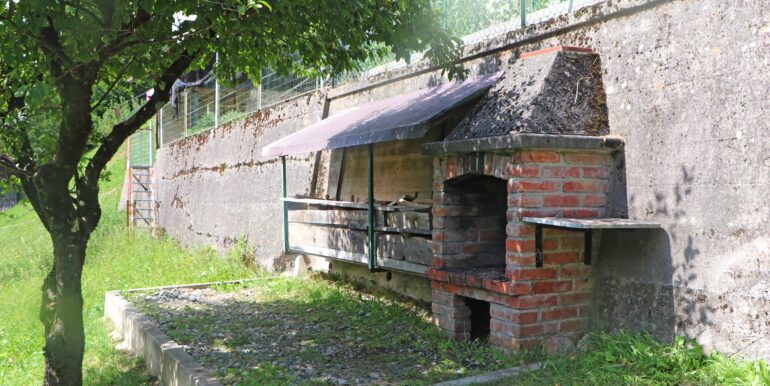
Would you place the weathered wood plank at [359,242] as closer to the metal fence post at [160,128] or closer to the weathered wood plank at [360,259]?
the weathered wood plank at [360,259]

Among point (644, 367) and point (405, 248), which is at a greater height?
point (405, 248)

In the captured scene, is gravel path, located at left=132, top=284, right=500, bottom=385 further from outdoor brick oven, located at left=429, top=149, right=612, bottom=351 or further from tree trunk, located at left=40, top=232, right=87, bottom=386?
tree trunk, located at left=40, top=232, right=87, bottom=386

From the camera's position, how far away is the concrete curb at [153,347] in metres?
5.27

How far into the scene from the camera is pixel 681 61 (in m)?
4.59

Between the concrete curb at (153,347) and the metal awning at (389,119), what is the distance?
8.27 feet

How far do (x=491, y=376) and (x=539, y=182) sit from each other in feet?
4.78

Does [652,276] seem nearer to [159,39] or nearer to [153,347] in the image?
[159,39]

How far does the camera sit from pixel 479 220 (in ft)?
19.6

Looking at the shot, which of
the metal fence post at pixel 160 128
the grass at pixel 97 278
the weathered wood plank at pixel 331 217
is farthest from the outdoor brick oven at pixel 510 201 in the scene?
the metal fence post at pixel 160 128

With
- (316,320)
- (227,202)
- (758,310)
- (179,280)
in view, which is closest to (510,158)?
(758,310)

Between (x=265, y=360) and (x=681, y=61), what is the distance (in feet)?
13.2

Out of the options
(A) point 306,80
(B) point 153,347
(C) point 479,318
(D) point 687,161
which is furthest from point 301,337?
(A) point 306,80

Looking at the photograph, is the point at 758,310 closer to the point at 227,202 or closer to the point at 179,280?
the point at 179,280

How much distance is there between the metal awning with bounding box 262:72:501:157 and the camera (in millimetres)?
5828
